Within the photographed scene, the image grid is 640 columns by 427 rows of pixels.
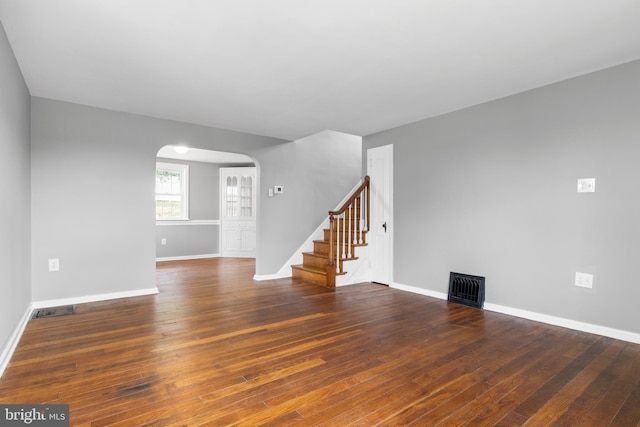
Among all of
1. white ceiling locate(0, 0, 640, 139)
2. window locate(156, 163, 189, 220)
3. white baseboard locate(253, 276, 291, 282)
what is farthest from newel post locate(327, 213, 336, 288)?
window locate(156, 163, 189, 220)

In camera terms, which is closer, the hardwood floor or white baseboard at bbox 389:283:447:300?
the hardwood floor

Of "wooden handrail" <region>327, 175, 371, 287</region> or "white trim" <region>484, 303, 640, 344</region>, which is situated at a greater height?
"wooden handrail" <region>327, 175, 371, 287</region>

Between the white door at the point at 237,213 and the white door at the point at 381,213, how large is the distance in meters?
3.70

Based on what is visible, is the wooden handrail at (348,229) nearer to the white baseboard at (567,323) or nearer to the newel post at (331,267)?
the newel post at (331,267)

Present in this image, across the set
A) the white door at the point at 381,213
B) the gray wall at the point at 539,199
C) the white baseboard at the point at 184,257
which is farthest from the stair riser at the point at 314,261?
the white baseboard at the point at 184,257

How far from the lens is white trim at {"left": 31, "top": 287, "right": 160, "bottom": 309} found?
11.7 ft

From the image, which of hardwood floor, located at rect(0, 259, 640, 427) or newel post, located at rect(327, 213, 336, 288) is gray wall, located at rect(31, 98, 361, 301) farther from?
newel post, located at rect(327, 213, 336, 288)

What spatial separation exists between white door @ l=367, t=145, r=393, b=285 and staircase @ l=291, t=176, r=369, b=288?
5.9 inches

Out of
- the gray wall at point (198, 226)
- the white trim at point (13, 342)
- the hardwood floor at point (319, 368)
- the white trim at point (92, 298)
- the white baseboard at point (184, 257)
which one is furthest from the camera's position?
the gray wall at point (198, 226)

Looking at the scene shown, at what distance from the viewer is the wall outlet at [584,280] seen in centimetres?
293

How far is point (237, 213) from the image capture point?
805 cm

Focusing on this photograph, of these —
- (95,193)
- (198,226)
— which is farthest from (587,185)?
(198,226)

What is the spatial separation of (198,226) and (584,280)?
7.07m

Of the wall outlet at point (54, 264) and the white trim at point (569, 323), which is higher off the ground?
the wall outlet at point (54, 264)
